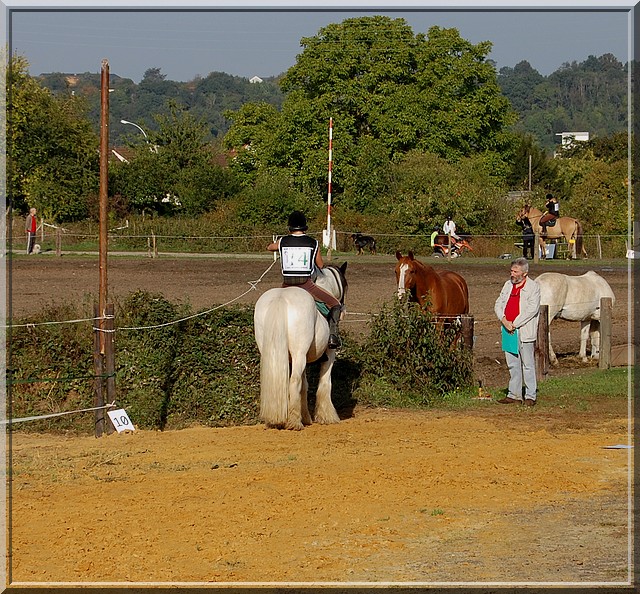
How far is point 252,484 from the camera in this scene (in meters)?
9.20

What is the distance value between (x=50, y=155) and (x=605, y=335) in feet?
136

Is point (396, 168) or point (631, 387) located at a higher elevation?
point (396, 168)

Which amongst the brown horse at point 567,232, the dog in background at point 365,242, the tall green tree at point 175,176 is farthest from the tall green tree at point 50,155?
the brown horse at point 567,232

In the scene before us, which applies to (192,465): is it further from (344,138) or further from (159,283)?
(344,138)

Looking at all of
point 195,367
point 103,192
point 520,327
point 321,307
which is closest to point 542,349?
point 520,327

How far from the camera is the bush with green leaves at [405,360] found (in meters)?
15.1

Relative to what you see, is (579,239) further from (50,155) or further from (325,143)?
(50,155)

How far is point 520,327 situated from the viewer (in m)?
13.9

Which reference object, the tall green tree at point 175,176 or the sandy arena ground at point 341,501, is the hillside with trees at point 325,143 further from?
the sandy arena ground at point 341,501

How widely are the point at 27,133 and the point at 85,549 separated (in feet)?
162

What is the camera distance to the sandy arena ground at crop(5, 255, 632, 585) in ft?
22.5

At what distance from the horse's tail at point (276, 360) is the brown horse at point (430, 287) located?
3984mm

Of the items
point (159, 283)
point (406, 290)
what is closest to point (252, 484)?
point (406, 290)

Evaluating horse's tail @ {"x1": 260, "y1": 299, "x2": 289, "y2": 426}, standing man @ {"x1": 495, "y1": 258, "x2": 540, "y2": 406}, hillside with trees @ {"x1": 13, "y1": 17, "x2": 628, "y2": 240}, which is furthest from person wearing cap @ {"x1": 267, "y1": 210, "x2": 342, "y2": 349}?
hillside with trees @ {"x1": 13, "y1": 17, "x2": 628, "y2": 240}
